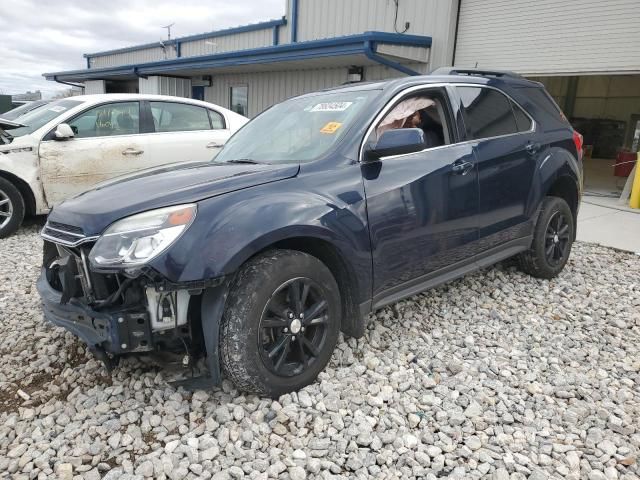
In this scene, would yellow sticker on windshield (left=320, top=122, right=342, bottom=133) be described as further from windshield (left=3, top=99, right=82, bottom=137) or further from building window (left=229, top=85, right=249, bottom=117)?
building window (left=229, top=85, right=249, bottom=117)

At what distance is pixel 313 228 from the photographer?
258 centimetres

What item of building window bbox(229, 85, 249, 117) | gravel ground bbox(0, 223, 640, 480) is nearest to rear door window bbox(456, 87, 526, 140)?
gravel ground bbox(0, 223, 640, 480)

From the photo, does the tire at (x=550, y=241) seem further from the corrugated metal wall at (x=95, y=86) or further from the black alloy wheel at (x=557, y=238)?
the corrugated metal wall at (x=95, y=86)

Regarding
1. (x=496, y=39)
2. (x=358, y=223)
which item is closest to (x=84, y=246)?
(x=358, y=223)

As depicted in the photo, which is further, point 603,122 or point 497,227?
point 603,122

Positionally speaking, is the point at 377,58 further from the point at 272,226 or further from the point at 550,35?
the point at 272,226

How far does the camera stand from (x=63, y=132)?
18.6ft

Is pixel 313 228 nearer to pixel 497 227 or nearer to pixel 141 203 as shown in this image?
pixel 141 203

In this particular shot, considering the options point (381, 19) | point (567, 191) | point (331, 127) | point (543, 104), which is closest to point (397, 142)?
point (331, 127)

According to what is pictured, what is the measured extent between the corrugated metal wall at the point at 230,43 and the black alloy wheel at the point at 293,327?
14.0 meters

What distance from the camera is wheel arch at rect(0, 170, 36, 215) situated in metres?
5.65

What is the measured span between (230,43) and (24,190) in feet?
41.8

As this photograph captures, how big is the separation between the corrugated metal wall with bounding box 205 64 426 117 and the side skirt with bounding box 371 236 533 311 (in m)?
7.59

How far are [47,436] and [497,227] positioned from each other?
3168 millimetres
